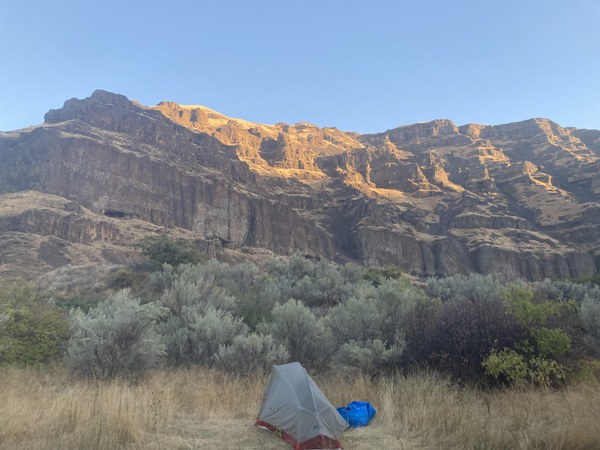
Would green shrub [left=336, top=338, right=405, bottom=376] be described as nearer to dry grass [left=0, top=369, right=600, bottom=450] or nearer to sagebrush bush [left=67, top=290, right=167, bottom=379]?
dry grass [left=0, top=369, right=600, bottom=450]

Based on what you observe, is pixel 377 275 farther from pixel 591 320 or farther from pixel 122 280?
pixel 591 320

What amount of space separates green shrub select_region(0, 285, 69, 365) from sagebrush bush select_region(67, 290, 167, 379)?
227 centimetres

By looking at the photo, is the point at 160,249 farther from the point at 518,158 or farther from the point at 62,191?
the point at 518,158

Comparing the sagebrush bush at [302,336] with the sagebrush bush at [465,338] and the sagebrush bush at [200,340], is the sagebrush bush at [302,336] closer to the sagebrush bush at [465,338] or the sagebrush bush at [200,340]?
the sagebrush bush at [200,340]

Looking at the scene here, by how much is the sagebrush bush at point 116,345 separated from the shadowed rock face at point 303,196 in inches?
2044

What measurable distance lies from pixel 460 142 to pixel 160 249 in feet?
464

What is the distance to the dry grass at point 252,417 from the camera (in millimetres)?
4961

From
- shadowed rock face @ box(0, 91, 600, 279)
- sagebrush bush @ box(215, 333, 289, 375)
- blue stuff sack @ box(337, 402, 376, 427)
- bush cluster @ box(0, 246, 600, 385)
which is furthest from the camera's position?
shadowed rock face @ box(0, 91, 600, 279)

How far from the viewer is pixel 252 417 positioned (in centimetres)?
720

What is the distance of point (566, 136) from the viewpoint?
15112cm

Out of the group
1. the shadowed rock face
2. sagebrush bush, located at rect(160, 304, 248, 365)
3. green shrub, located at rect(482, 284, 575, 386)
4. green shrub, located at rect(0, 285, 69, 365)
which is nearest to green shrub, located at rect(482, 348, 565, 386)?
green shrub, located at rect(482, 284, 575, 386)

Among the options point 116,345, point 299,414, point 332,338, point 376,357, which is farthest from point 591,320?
point 116,345

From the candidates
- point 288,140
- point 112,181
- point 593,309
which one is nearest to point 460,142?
point 288,140

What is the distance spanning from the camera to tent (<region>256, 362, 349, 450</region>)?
5672 millimetres
